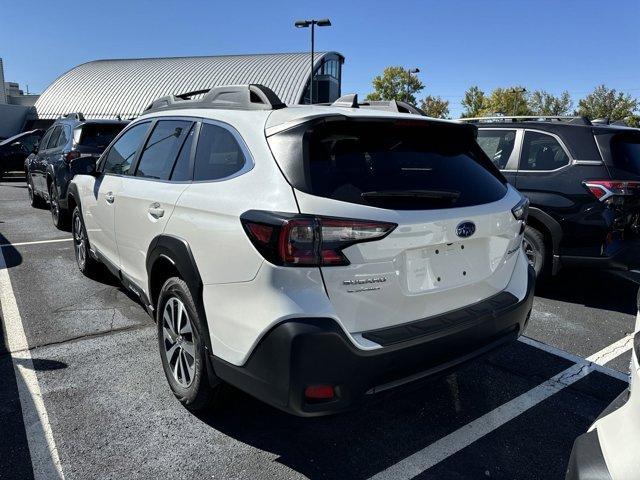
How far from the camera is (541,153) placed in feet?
17.4

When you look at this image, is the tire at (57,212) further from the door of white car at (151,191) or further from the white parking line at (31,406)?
the door of white car at (151,191)

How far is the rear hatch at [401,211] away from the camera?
82.7 inches

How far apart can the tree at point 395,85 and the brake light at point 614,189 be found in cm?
4706

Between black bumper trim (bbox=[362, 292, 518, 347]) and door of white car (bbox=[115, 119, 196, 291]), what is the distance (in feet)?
4.80

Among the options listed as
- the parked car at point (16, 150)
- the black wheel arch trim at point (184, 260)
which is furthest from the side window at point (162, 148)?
the parked car at point (16, 150)

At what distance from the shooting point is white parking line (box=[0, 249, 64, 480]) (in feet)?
7.95

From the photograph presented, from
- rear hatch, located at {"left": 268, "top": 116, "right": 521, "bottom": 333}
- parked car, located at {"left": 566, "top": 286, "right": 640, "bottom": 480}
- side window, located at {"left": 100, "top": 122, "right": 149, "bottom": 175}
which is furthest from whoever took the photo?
side window, located at {"left": 100, "top": 122, "right": 149, "bottom": 175}

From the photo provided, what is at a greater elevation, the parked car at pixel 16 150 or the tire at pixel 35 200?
the parked car at pixel 16 150

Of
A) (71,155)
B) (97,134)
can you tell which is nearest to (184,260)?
(71,155)

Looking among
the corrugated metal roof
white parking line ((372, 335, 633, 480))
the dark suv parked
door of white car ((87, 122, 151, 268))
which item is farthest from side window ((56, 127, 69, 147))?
the corrugated metal roof

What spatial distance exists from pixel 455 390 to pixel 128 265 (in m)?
2.54

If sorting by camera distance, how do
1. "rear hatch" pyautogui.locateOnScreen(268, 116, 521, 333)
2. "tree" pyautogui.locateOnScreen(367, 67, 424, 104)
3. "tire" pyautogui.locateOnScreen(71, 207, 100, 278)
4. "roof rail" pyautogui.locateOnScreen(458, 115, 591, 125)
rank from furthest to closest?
1. "tree" pyautogui.locateOnScreen(367, 67, 424, 104)
2. "roof rail" pyautogui.locateOnScreen(458, 115, 591, 125)
3. "tire" pyautogui.locateOnScreen(71, 207, 100, 278)
4. "rear hatch" pyautogui.locateOnScreen(268, 116, 521, 333)

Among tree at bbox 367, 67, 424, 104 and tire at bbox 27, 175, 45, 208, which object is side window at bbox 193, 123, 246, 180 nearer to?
tire at bbox 27, 175, 45, 208

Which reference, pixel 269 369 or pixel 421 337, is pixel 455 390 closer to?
pixel 421 337
